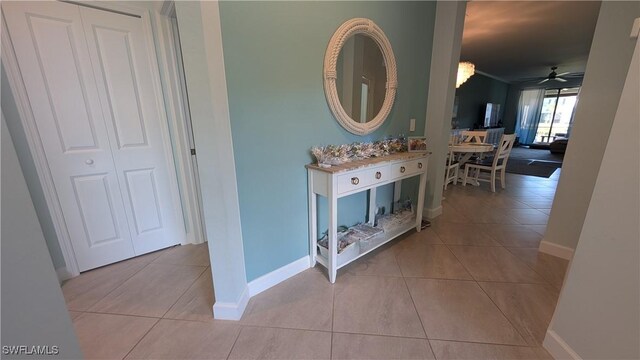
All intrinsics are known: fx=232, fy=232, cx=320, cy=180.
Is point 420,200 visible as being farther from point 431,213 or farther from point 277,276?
point 277,276

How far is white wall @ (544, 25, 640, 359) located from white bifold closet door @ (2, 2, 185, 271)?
2777 millimetres

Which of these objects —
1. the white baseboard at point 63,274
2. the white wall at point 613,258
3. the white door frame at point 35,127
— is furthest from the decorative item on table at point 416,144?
the white baseboard at point 63,274

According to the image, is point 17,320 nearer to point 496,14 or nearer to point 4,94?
point 4,94

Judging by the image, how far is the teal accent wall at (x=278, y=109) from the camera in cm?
131

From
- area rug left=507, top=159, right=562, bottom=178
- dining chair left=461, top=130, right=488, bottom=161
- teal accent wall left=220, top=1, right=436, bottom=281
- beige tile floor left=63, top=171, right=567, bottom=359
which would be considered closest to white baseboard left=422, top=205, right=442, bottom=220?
beige tile floor left=63, top=171, right=567, bottom=359

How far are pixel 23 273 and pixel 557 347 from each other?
2090 millimetres

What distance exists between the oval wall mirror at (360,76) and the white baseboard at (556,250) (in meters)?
1.82

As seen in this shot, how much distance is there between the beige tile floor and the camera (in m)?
1.24

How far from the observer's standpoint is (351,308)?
150 centimetres

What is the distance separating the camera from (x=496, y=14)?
10.7 feet

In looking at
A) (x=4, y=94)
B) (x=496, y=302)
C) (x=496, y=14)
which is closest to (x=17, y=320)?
(x=4, y=94)

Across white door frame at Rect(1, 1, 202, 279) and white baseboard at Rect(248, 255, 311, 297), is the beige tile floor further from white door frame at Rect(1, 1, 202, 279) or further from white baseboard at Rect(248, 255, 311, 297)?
white door frame at Rect(1, 1, 202, 279)

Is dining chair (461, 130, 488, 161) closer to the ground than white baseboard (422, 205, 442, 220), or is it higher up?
higher up

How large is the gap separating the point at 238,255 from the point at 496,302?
66.4 inches
